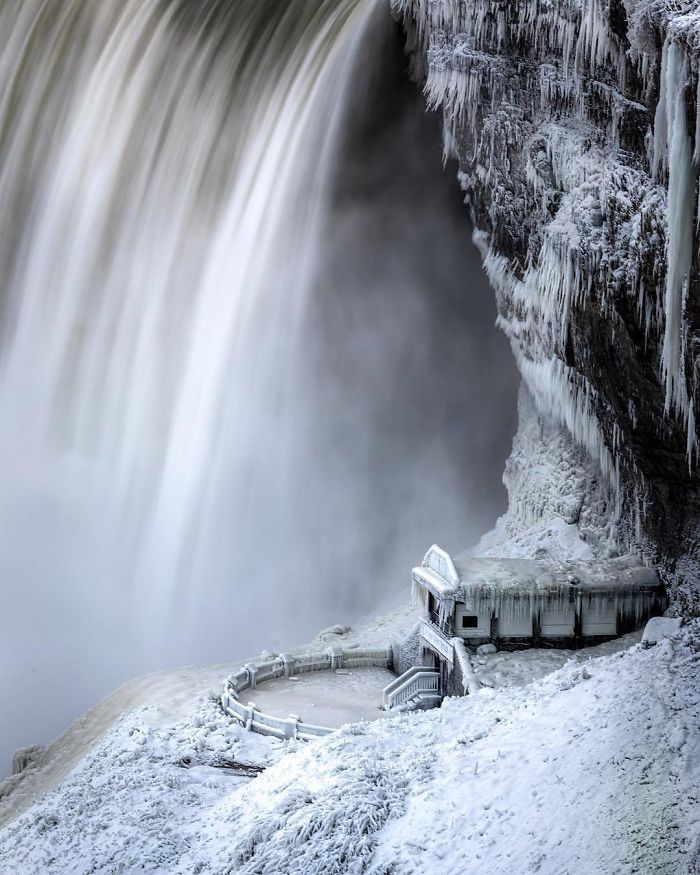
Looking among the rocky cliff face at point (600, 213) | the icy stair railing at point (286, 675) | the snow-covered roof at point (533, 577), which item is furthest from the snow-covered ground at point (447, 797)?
the rocky cliff face at point (600, 213)

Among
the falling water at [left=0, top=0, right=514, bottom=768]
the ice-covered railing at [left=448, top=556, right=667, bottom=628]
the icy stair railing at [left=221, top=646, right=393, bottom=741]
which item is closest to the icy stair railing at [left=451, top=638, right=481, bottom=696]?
the ice-covered railing at [left=448, top=556, right=667, bottom=628]

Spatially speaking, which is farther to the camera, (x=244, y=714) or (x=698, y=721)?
(x=244, y=714)

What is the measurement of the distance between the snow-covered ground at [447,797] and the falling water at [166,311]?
12400 mm

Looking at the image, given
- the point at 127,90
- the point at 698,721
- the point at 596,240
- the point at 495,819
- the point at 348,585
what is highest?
the point at 127,90

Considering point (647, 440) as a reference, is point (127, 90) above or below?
above

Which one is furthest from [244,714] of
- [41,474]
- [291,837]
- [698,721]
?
[41,474]

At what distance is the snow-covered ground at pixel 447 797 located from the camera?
464 inches

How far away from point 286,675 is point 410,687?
152 inches

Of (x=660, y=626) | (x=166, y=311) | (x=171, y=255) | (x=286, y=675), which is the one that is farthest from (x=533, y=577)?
(x=171, y=255)

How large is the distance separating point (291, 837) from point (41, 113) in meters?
27.2

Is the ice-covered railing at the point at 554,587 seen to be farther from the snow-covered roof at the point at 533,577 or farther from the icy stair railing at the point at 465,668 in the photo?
the icy stair railing at the point at 465,668

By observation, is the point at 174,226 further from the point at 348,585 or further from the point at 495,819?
the point at 495,819

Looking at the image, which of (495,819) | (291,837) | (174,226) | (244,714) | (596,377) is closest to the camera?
(495,819)

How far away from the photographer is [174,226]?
3120 cm
